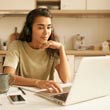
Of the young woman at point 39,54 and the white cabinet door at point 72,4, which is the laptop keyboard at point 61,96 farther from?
the white cabinet door at point 72,4

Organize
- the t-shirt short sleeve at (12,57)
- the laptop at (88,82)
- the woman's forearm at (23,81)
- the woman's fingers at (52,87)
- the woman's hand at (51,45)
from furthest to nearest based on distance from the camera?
the woman's hand at (51,45)
the t-shirt short sleeve at (12,57)
the woman's forearm at (23,81)
the woman's fingers at (52,87)
the laptop at (88,82)

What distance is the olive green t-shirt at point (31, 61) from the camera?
1.91 m

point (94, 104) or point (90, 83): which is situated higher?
point (90, 83)

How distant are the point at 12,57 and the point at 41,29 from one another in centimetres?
30

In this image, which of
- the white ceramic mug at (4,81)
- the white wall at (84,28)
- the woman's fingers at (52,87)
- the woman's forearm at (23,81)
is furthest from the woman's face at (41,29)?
the white wall at (84,28)

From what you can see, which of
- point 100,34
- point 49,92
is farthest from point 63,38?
point 49,92

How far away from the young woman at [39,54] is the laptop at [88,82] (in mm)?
666

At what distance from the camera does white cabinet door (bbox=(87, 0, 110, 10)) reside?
3.68 meters

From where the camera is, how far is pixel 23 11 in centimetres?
362

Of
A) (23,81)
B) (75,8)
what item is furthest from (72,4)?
(23,81)

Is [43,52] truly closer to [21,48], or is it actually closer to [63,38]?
[21,48]

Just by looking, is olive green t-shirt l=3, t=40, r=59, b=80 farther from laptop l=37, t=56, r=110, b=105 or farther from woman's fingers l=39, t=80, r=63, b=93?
laptop l=37, t=56, r=110, b=105

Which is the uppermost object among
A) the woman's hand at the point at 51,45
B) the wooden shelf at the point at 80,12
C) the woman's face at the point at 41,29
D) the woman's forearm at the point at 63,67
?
the wooden shelf at the point at 80,12

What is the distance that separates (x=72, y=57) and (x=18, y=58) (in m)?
1.66
